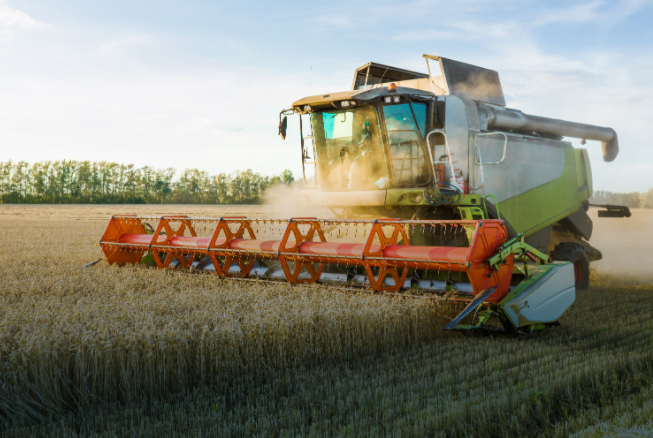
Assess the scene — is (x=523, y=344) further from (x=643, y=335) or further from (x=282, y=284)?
(x=282, y=284)

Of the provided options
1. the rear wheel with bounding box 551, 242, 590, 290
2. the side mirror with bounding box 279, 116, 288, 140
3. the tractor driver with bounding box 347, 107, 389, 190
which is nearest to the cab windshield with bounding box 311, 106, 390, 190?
the tractor driver with bounding box 347, 107, 389, 190

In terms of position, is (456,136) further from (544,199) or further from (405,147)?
(544,199)

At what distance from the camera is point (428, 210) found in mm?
5309

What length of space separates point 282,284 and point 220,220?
1.11m

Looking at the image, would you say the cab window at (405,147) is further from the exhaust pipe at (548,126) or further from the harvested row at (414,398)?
the harvested row at (414,398)

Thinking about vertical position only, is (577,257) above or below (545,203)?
below

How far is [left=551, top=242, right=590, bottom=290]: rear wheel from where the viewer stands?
6.25 metres

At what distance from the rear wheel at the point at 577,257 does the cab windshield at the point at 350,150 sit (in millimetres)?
2618

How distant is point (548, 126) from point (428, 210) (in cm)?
266

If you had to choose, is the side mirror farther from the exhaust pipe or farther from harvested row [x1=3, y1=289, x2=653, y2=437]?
harvested row [x1=3, y1=289, x2=653, y2=437]

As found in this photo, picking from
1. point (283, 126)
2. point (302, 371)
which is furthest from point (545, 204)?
point (302, 371)

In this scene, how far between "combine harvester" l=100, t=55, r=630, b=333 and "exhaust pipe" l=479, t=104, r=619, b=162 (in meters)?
0.03

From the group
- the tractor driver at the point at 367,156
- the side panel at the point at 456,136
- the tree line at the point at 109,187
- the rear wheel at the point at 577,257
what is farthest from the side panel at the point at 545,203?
the tree line at the point at 109,187

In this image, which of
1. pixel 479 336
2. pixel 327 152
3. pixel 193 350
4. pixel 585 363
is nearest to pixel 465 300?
pixel 479 336
